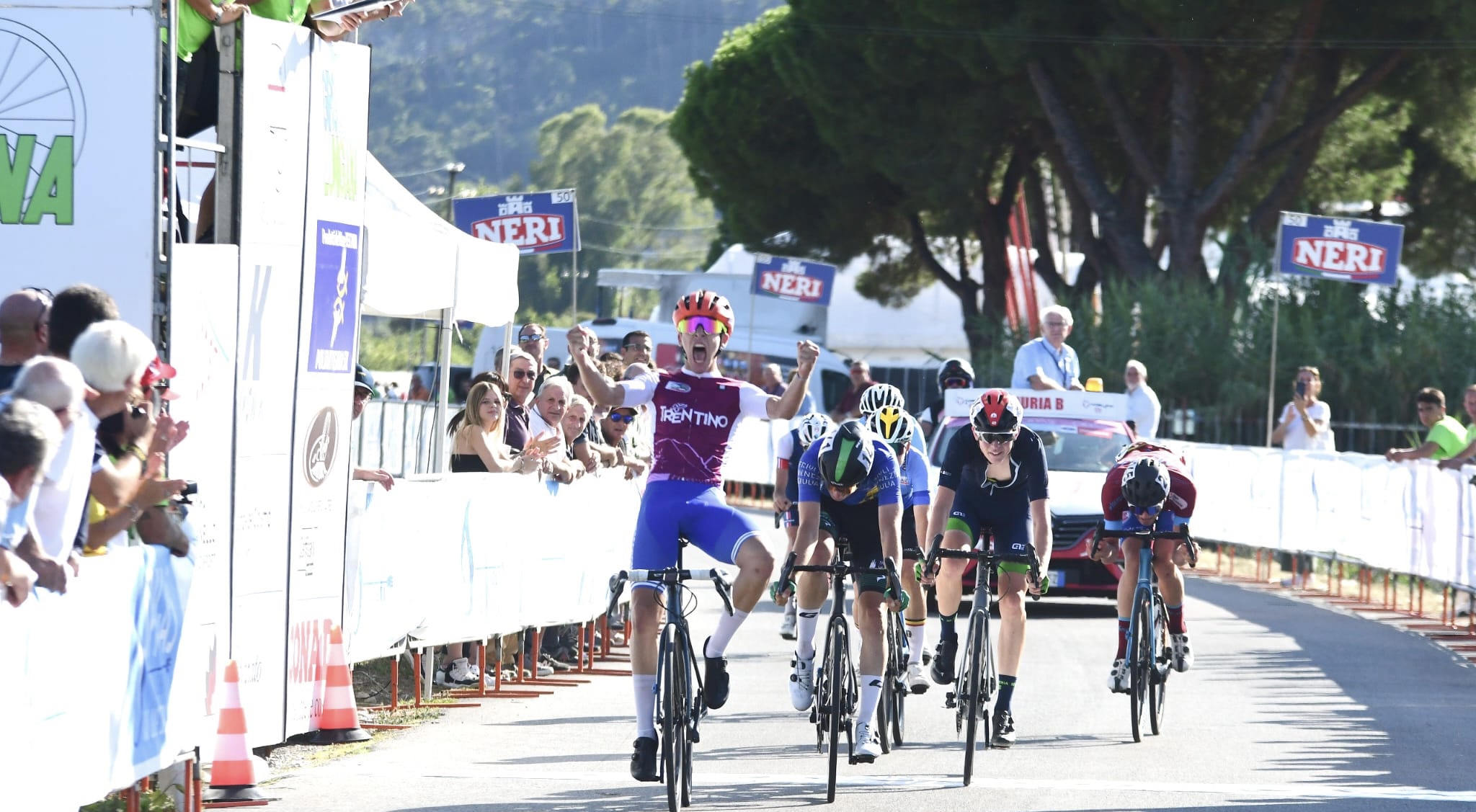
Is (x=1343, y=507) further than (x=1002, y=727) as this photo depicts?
Yes

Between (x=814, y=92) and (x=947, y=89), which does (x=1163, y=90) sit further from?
(x=814, y=92)

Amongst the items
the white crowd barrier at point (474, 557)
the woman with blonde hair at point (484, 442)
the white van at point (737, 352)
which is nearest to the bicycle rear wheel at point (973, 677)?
the white crowd barrier at point (474, 557)

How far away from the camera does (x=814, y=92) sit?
43.7 metres

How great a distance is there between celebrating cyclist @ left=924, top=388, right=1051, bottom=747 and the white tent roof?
14.2 ft

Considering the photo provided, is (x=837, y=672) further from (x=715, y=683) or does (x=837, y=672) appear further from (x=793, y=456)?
(x=793, y=456)

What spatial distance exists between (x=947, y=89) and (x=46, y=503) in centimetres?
3530

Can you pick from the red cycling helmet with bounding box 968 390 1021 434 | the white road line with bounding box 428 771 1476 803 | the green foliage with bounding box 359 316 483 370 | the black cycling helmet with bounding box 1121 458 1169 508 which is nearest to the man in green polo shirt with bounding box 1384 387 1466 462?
the black cycling helmet with bounding box 1121 458 1169 508

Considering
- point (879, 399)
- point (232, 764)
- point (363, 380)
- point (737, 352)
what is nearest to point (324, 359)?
point (232, 764)

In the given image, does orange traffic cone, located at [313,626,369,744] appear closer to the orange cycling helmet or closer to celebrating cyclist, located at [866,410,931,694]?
the orange cycling helmet

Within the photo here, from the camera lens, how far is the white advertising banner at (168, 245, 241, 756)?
357 inches

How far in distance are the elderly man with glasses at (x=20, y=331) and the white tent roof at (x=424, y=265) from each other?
5.44 metres

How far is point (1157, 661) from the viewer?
38.7 ft

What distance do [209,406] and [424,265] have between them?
606 centimetres

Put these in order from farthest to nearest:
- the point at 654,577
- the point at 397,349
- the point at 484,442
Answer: the point at 397,349
the point at 484,442
the point at 654,577
